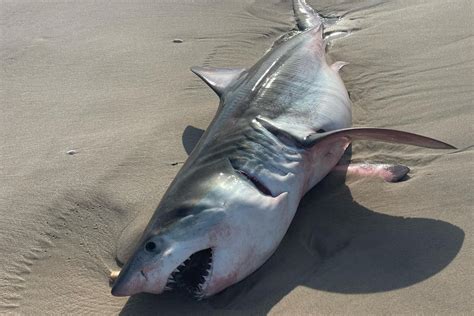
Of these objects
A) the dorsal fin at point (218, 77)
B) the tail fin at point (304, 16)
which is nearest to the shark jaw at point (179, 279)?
the dorsal fin at point (218, 77)

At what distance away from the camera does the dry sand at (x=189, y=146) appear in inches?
117

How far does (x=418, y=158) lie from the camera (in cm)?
384

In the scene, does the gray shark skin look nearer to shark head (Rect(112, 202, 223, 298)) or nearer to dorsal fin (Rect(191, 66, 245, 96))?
shark head (Rect(112, 202, 223, 298))

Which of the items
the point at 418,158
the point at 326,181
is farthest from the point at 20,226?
the point at 418,158

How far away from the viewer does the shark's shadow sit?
2.92 meters

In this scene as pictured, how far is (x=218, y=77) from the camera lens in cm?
483

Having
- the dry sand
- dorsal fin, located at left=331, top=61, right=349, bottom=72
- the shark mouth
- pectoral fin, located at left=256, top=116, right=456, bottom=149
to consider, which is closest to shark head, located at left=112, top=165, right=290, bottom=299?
the shark mouth

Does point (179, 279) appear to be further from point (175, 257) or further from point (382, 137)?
point (382, 137)

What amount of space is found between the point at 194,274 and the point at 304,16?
4.26 meters

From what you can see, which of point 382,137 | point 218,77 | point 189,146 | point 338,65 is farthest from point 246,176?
point 338,65

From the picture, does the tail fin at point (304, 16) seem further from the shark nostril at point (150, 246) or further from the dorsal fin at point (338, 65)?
the shark nostril at point (150, 246)

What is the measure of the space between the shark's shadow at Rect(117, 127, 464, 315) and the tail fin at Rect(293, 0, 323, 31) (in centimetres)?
333

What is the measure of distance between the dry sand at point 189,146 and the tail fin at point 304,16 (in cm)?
15

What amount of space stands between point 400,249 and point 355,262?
9.7 inches
